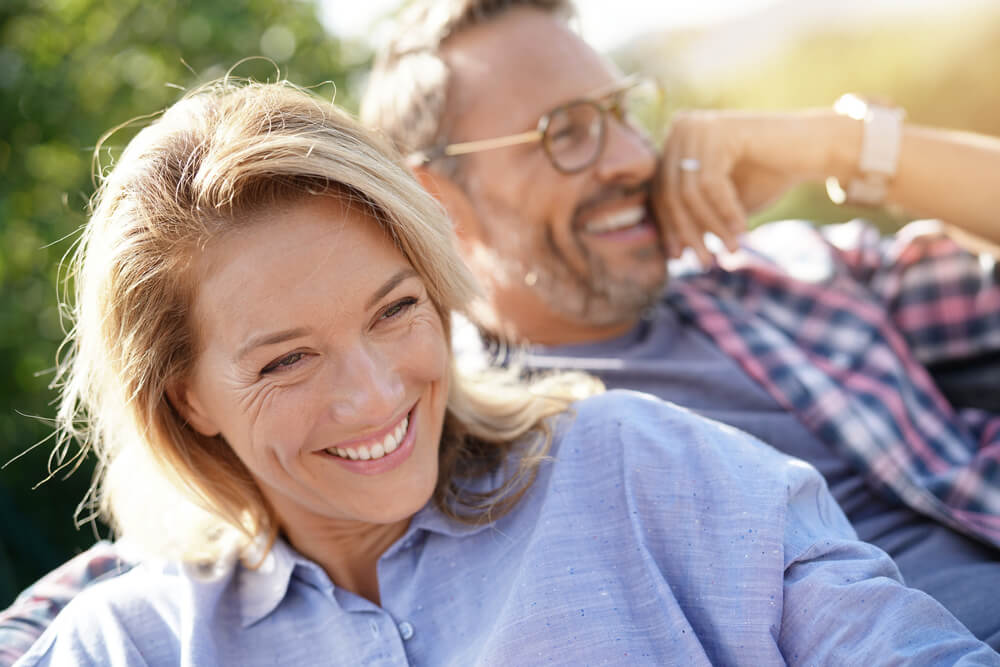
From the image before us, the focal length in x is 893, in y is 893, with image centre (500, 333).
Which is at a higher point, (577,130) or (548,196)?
(577,130)

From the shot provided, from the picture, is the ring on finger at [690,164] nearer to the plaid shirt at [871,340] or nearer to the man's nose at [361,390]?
the plaid shirt at [871,340]

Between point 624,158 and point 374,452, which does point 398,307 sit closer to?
point 374,452

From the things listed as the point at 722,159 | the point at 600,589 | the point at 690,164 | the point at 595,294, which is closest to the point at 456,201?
the point at 595,294

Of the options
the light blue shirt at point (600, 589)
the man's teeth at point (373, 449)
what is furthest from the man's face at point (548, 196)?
the man's teeth at point (373, 449)

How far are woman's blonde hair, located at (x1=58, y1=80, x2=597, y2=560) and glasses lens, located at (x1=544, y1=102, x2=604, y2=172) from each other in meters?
1.02

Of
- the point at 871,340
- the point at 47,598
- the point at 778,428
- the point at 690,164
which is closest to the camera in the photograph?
the point at 47,598

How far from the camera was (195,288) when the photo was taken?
1.64 metres

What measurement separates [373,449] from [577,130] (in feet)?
5.00

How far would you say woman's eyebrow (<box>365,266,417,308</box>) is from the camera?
5.36 feet

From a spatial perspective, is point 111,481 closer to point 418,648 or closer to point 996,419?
point 418,648

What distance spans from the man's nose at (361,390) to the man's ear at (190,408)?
33 centimetres

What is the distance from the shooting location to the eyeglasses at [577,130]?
2820mm

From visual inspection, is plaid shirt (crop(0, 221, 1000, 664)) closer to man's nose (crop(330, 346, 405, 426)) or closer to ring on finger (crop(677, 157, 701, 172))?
ring on finger (crop(677, 157, 701, 172))

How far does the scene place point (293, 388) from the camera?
164cm
